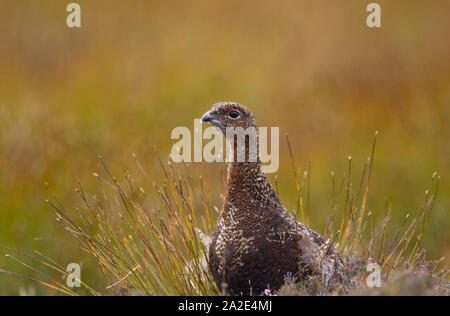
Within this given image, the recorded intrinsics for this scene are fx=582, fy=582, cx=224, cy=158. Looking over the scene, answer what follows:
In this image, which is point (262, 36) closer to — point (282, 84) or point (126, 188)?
point (282, 84)

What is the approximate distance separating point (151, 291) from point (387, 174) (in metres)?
5.41

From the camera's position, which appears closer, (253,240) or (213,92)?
(253,240)

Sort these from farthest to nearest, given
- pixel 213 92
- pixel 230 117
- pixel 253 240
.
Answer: pixel 213 92 → pixel 230 117 → pixel 253 240

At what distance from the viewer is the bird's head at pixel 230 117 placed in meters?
3.94

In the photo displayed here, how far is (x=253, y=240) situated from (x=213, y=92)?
6751mm

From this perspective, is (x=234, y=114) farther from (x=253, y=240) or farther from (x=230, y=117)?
(x=253, y=240)

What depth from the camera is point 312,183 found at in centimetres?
875

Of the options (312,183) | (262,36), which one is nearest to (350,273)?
(312,183)

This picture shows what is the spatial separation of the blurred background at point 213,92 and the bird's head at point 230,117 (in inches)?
161

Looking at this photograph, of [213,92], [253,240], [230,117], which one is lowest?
[253,240]

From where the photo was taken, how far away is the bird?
367 centimetres

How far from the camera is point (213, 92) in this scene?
33.6 feet

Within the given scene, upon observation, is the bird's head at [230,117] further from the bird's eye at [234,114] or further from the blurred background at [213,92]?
the blurred background at [213,92]

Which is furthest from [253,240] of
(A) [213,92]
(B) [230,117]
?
(A) [213,92]
